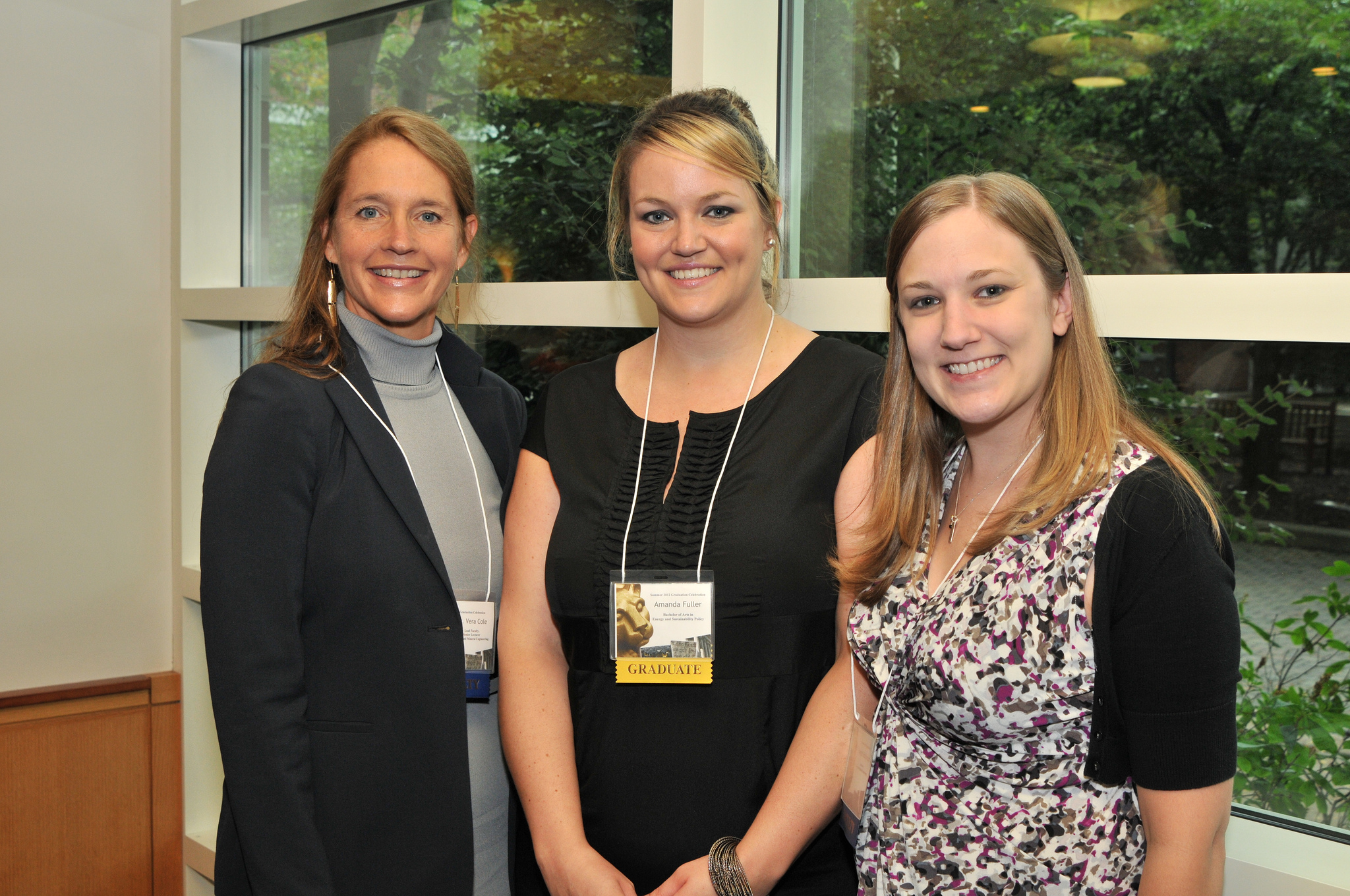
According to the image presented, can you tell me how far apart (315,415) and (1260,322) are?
4.61 ft

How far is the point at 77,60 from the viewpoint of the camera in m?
3.04

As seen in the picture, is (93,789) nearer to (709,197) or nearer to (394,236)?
(394,236)

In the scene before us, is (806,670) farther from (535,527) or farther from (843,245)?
(843,245)

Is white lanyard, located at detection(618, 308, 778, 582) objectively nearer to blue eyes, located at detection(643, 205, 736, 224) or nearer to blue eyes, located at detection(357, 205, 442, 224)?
blue eyes, located at detection(643, 205, 736, 224)

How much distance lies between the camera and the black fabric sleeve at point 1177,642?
1.09 m

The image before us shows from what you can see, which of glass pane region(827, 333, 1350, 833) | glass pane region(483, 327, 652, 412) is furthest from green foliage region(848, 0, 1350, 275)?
glass pane region(483, 327, 652, 412)

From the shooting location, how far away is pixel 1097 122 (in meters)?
1.74

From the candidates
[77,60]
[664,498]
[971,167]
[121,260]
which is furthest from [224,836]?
[77,60]

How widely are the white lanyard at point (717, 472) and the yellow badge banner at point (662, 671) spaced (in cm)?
12

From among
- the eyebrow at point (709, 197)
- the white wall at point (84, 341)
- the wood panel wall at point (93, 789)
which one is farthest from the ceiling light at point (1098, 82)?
the wood panel wall at point (93, 789)

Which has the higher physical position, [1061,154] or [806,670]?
[1061,154]

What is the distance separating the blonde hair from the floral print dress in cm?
69

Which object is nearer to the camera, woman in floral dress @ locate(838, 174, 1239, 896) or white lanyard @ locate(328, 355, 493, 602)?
woman in floral dress @ locate(838, 174, 1239, 896)

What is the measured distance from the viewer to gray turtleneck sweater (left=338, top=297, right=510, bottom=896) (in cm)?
174
